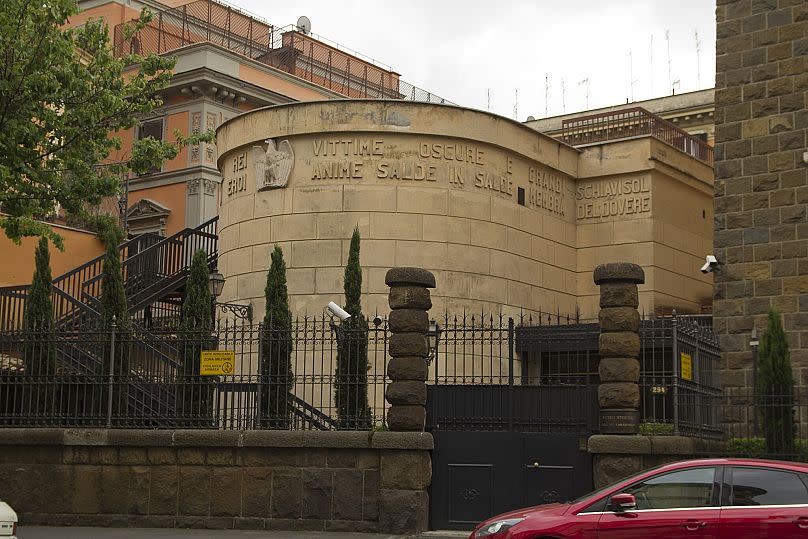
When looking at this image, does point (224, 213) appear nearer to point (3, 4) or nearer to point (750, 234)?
point (3, 4)

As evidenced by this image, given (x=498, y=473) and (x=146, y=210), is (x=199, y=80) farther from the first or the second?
(x=498, y=473)

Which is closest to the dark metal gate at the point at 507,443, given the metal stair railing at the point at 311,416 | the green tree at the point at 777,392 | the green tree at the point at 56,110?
the metal stair railing at the point at 311,416

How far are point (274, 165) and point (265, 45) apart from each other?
69.6ft

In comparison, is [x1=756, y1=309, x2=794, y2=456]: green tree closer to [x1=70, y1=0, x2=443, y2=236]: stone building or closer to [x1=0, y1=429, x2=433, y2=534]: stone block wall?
[x1=0, y1=429, x2=433, y2=534]: stone block wall

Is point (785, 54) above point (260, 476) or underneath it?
above

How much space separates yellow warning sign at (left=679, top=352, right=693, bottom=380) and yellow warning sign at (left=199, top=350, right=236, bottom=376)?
676cm

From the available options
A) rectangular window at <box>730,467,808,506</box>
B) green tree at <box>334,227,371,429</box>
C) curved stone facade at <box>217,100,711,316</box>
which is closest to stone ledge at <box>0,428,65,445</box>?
green tree at <box>334,227,371,429</box>

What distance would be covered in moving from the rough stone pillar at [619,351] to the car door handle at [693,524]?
4.66m

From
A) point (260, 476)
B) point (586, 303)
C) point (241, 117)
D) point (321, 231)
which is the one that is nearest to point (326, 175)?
point (321, 231)

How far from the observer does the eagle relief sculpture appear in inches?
982

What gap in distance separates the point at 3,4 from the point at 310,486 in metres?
10.1

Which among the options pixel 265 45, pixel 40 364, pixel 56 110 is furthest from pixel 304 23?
pixel 40 364

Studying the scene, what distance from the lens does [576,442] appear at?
16031 mm

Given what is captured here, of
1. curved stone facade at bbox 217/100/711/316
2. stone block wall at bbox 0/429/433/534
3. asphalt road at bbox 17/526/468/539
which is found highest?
curved stone facade at bbox 217/100/711/316
